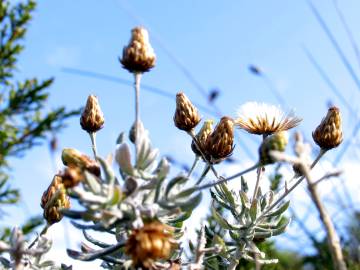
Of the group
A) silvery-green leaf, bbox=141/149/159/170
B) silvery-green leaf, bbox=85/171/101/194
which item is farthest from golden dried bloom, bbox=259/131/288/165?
silvery-green leaf, bbox=85/171/101/194

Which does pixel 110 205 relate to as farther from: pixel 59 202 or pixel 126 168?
pixel 59 202

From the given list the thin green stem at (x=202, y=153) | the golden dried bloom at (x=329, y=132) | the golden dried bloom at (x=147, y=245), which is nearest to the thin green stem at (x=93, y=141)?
the thin green stem at (x=202, y=153)

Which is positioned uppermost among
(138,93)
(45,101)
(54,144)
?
(45,101)

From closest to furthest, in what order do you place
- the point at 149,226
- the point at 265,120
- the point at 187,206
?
1. the point at 149,226
2. the point at 187,206
3. the point at 265,120

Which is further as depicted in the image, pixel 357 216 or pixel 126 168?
pixel 357 216

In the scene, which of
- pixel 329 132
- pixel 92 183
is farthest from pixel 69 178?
pixel 329 132

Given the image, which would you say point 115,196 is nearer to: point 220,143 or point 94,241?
point 94,241

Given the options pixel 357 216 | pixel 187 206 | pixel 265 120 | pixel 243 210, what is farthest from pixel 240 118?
pixel 357 216
